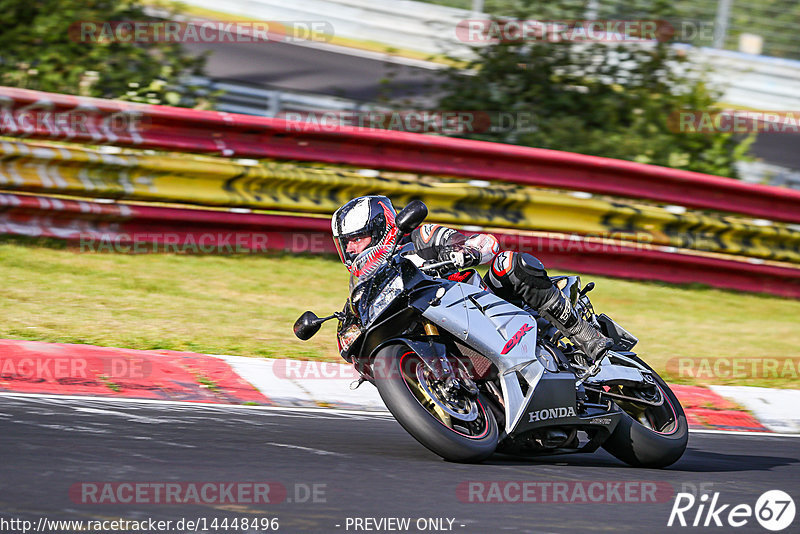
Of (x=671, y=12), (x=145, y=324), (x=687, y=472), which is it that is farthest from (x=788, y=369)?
(x=671, y=12)

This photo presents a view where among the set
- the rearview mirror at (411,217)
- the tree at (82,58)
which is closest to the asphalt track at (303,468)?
the rearview mirror at (411,217)

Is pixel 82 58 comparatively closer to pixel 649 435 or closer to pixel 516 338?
pixel 516 338

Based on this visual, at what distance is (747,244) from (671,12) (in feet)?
12.3

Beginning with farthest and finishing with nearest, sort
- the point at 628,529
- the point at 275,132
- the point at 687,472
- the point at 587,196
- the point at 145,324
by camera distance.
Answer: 1. the point at 587,196
2. the point at 275,132
3. the point at 145,324
4. the point at 687,472
5. the point at 628,529

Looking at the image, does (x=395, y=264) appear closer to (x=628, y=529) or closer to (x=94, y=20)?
(x=628, y=529)

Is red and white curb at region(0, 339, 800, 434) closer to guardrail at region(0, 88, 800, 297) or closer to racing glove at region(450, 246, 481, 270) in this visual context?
racing glove at region(450, 246, 481, 270)

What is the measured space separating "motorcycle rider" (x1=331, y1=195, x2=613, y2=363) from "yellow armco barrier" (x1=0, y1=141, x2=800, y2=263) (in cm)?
455

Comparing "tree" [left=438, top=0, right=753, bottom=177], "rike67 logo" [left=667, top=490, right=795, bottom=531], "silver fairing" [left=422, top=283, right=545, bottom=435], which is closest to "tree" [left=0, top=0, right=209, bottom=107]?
"tree" [left=438, top=0, right=753, bottom=177]

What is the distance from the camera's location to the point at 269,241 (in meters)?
9.55

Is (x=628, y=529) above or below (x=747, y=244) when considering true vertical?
above

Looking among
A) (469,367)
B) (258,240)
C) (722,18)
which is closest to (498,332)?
(469,367)

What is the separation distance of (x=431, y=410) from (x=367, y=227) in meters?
0.88

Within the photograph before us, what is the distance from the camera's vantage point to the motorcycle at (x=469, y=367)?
4.43 meters

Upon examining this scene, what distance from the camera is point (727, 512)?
4.19 metres
